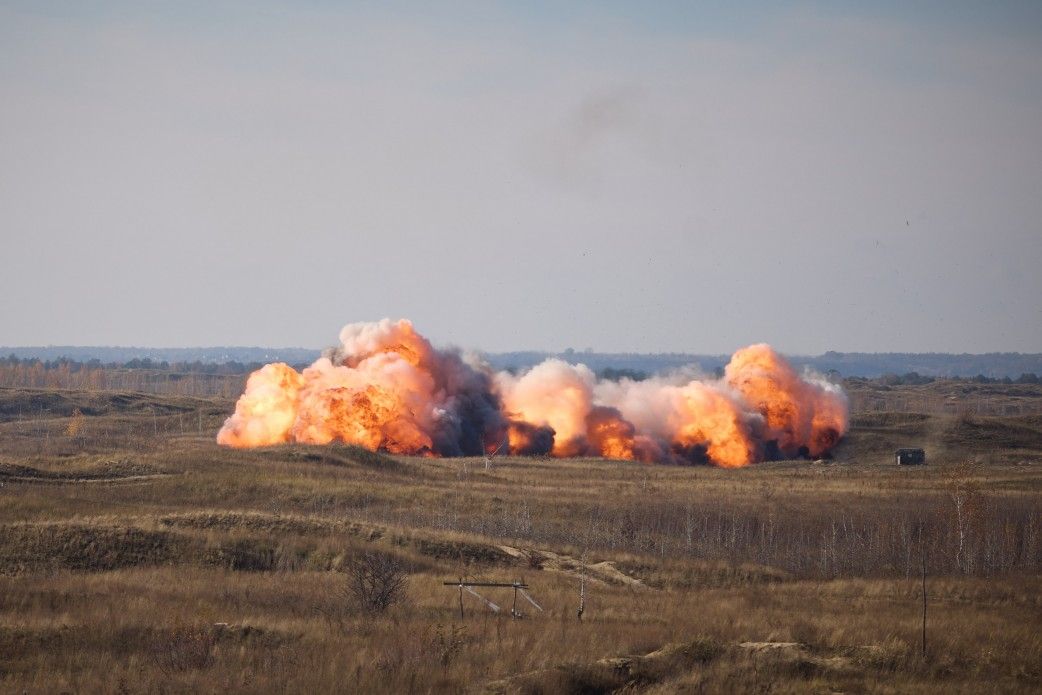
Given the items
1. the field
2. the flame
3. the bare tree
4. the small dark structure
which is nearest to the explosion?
the flame

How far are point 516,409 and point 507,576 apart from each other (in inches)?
2992

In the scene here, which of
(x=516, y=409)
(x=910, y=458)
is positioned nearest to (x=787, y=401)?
(x=910, y=458)

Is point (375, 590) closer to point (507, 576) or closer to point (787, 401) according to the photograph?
point (507, 576)

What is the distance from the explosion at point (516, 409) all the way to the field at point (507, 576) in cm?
1011

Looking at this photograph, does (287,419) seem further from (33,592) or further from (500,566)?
(33,592)

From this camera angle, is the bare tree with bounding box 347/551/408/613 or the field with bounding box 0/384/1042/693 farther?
the bare tree with bounding box 347/551/408/613

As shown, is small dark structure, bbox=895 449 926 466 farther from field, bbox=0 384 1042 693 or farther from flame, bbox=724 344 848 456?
flame, bbox=724 344 848 456

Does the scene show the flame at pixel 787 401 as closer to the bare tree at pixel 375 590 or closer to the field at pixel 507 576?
the field at pixel 507 576

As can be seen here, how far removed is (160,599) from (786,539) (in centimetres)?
3663

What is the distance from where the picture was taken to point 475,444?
116312 mm

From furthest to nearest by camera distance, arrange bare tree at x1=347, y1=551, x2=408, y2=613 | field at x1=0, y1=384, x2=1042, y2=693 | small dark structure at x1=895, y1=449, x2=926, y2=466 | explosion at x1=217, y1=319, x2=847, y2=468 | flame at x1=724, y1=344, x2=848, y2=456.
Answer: flame at x1=724, y1=344, x2=848, y2=456 → small dark structure at x1=895, y1=449, x2=926, y2=466 → explosion at x1=217, y1=319, x2=847, y2=468 → bare tree at x1=347, y1=551, x2=408, y2=613 → field at x1=0, y1=384, x2=1042, y2=693

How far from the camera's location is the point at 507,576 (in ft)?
147

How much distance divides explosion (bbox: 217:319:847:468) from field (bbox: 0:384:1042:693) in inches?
398

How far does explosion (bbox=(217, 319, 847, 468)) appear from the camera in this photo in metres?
106
